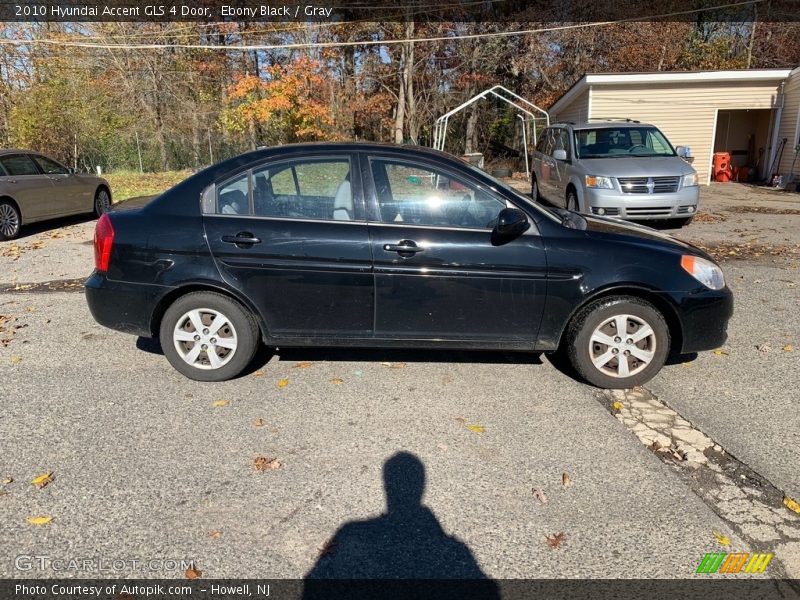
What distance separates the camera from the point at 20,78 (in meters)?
25.2

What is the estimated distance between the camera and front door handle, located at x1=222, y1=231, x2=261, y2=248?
4.00 metres

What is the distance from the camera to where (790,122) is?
1745 centimetres

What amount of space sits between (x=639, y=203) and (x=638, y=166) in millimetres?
688

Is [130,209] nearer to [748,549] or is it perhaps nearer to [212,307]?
[212,307]

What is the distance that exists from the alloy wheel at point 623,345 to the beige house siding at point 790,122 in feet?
54.3

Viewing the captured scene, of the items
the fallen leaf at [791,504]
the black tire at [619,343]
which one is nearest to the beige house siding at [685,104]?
the black tire at [619,343]

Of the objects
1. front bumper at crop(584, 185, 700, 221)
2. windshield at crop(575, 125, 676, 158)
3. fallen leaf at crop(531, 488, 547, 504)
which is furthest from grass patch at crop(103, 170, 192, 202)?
fallen leaf at crop(531, 488, 547, 504)

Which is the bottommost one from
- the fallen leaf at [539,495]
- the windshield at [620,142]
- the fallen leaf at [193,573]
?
the fallen leaf at [193,573]

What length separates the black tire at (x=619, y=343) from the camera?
13.3 feet

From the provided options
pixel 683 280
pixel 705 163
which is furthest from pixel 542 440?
pixel 705 163

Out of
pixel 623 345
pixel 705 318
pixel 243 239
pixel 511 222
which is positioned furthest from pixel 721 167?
pixel 243 239

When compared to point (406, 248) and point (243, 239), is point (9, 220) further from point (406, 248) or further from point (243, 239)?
point (406, 248)

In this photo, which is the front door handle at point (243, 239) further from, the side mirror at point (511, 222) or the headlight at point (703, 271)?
the headlight at point (703, 271)

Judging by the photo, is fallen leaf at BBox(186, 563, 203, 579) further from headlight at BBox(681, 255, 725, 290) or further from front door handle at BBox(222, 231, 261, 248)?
headlight at BBox(681, 255, 725, 290)
